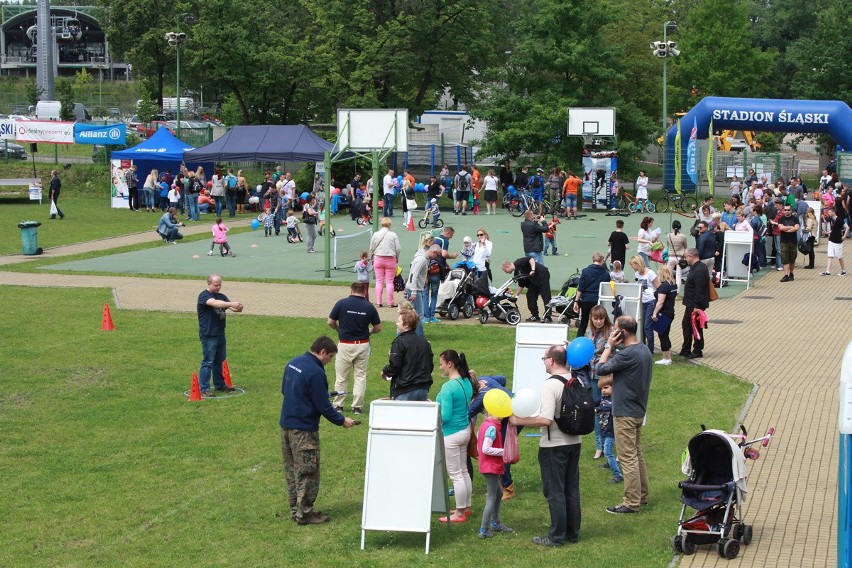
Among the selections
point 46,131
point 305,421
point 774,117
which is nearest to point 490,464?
point 305,421

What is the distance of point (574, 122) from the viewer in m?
44.6

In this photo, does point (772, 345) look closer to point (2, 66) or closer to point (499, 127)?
point (499, 127)

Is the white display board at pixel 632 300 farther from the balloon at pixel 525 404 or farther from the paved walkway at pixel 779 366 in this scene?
the balloon at pixel 525 404

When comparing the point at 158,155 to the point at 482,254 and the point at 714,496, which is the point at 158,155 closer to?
the point at 482,254

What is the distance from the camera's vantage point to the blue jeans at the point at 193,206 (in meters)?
40.1

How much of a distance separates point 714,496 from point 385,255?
12.3 meters

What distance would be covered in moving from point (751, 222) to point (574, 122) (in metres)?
18.4

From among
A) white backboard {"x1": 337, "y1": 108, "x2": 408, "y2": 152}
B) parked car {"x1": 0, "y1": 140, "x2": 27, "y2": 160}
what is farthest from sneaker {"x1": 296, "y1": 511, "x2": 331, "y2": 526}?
parked car {"x1": 0, "y1": 140, "x2": 27, "y2": 160}

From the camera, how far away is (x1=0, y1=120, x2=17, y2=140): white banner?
5303cm

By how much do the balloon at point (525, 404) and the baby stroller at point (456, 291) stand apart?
11.6 m

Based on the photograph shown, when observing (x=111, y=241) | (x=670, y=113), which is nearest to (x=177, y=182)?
(x=111, y=241)

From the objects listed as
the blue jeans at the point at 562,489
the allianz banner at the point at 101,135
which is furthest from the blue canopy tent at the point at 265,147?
the blue jeans at the point at 562,489

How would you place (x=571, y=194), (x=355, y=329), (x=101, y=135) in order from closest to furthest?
(x=355, y=329)
(x=571, y=194)
(x=101, y=135)

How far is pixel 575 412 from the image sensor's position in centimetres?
946
